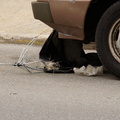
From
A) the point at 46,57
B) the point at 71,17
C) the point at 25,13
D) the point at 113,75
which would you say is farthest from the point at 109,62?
the point at 25,13

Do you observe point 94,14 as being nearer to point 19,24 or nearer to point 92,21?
point 92,21

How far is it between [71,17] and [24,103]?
1.39 metres

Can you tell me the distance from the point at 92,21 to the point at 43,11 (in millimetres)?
651

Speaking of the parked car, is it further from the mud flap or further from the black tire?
the mud flap

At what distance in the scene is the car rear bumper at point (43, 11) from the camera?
216 inches

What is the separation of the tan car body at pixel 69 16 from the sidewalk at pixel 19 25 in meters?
2.14

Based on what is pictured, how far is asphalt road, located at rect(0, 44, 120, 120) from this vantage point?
409 cm

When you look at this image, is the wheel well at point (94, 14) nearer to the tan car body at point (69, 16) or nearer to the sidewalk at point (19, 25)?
the tan car body at point (69, 16)

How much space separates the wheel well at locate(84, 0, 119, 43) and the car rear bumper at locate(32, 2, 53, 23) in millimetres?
481

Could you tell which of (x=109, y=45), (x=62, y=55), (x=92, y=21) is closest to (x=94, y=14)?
(x=92, y=21)

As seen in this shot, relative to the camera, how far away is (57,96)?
468cm

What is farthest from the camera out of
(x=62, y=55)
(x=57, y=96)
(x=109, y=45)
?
(x=62, y=55)

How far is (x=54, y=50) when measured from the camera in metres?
6.06

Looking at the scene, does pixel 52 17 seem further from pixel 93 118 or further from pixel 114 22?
pixel 93 118
